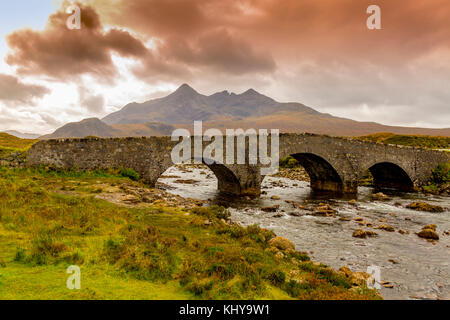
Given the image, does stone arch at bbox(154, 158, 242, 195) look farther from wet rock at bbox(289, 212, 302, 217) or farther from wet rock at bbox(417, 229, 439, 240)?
wet rock at bbox(417, 229, 439, 240)

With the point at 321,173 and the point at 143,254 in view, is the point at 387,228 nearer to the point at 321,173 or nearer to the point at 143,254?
the point at 143,254

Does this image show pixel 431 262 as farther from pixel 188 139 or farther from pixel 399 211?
pixel 188 139

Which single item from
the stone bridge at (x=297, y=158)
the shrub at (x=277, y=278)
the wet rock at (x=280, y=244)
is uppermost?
the stone bridge at (x=297, y=158)

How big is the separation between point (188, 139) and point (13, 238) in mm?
14779

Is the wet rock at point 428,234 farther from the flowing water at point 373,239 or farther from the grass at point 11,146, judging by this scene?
the grass at point 11,146

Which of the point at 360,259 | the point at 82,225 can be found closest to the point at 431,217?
the point at 360,259

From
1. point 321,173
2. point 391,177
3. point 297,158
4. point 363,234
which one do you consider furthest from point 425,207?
point 391,177

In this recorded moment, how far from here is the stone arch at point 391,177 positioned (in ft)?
103

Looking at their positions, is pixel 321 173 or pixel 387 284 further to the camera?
pixel 321 173

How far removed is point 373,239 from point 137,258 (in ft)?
38.2
